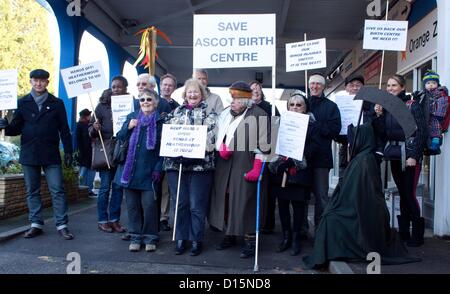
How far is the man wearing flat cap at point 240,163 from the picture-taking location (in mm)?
5129

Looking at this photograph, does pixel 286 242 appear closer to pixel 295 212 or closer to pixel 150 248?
pixel 295 212

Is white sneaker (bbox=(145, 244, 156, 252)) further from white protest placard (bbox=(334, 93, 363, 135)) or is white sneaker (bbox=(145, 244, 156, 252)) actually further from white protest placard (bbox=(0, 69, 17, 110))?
white protest placard (bbox=(334, 93, 363, 135))

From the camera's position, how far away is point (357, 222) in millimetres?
4707

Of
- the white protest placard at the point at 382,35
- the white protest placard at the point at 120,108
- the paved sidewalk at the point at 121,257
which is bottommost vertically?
the paved sidewalk at the point at 121,257

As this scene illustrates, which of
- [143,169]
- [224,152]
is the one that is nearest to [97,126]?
[143,169]

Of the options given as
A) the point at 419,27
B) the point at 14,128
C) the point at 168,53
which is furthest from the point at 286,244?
the point at 168,53

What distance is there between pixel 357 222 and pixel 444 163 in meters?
2.15

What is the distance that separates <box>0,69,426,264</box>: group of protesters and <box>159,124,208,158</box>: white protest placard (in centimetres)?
10

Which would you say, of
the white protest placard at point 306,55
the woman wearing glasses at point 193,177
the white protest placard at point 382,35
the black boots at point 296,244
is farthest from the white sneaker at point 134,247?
the white protest placard at point 382,35

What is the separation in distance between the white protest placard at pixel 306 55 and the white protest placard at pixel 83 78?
7.75 feet

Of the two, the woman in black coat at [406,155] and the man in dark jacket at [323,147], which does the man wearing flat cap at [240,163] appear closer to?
the man in dark jacket at [323,147]

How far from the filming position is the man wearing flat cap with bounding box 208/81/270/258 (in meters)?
5.13

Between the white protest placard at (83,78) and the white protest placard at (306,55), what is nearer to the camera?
the white protest placard at (306,55)

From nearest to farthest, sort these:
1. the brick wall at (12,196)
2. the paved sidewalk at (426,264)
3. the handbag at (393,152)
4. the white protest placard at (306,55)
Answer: the paved sidewalk at (426,264) → the handbag at (393,152) → the white protest placard at (306,55) → the brick wall at (12,196)
